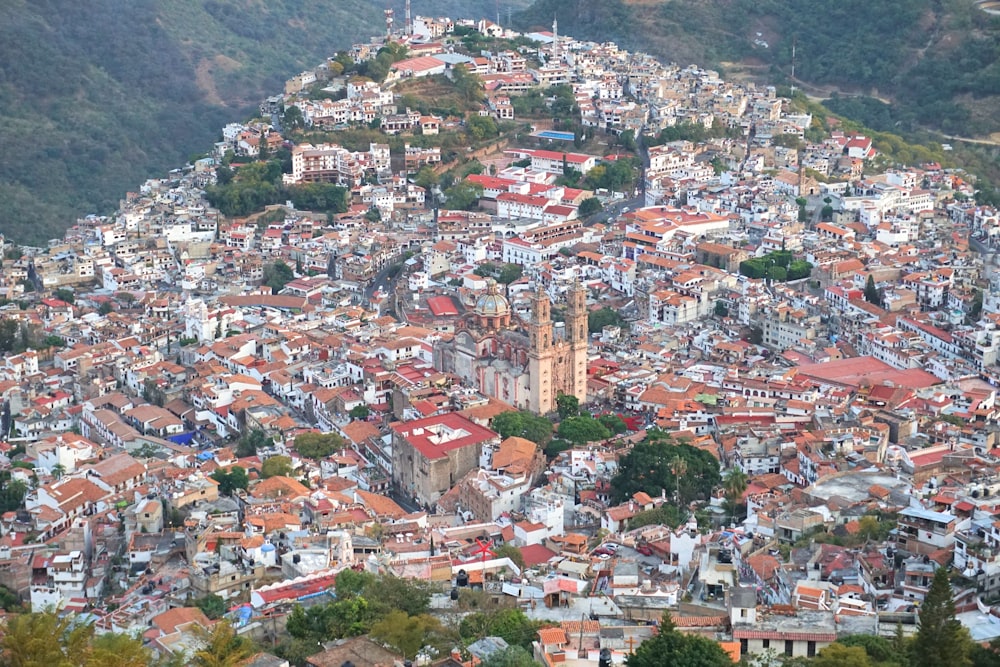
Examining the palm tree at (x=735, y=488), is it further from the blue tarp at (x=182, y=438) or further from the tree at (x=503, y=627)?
the blue tarp at (x=182, y=438)

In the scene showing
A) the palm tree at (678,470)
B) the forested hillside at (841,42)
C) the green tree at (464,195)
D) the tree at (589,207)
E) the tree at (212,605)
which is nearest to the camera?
the tree at (212,605)

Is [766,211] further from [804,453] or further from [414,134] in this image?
[804,453]

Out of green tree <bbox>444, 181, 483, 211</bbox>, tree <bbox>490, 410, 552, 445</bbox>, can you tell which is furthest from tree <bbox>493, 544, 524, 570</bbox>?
green tree <bbox>444, 181, 483, 211</bbox>

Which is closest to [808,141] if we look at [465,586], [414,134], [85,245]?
[414,134]

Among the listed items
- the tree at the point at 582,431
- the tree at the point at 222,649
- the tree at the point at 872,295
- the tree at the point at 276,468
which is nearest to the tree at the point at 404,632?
the tree at the point at 222,649

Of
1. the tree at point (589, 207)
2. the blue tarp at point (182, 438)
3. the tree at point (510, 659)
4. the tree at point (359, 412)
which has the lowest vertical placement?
the blue tarp at point (182, 438)

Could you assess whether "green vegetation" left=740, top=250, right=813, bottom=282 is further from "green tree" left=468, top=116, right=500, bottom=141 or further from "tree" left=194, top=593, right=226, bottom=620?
"tree" left=194, top=593, right=226, bottom=620
